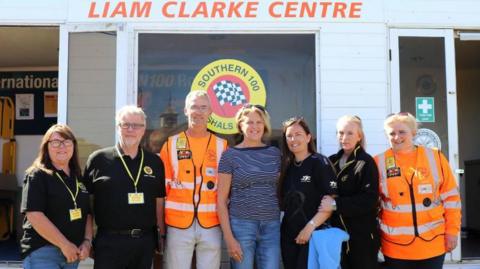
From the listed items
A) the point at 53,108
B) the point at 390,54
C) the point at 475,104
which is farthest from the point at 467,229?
the point at 53,108

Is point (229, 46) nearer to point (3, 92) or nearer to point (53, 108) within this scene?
point (53, 108)

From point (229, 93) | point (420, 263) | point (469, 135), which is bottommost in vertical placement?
point (420, 263)

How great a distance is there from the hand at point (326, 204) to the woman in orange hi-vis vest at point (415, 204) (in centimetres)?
38

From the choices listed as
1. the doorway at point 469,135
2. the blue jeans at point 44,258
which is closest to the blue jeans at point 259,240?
the blue jeans at point 44,258

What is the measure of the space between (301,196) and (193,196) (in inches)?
27.6

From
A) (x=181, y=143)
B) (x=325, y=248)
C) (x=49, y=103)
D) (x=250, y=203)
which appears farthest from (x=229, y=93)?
(x=49, y=103)

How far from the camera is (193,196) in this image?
325 cm

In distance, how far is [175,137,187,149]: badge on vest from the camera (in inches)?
131

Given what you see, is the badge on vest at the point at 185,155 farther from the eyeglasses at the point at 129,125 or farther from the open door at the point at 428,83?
the open door at the point at 428,83

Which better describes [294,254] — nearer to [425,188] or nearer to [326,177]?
[326,177]

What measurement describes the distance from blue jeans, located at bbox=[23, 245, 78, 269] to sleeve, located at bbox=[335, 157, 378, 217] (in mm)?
1677

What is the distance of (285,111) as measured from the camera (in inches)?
172

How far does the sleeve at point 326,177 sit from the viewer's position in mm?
3072

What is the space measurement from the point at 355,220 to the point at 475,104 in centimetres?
577
